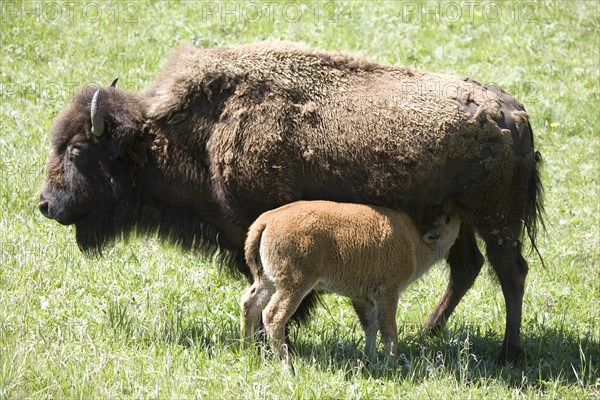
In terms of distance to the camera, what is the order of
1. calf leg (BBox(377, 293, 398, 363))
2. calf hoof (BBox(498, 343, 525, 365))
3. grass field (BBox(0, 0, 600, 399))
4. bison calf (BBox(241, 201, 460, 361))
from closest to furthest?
grass field (BBox(0, 0, 600, 399)) → bison calf (BBox(241, 201, 460, 361)) → calf leg (BBox(377, 293, 398, 363)) → calf hoof (BBox(498, 343, 525, 365))

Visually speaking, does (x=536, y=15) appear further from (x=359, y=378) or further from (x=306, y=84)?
(x=359, y=378)

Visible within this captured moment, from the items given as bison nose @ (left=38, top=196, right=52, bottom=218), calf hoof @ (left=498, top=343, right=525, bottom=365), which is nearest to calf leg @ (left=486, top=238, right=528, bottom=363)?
calf hoof @ (left=498, top=343, right=525, bottom=365)

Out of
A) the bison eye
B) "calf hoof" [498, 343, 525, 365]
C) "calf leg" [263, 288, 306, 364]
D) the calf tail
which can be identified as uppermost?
the bison eye

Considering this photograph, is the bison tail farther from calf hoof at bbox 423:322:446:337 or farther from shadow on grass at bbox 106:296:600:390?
calf hoof at bbox 423:322:446:337

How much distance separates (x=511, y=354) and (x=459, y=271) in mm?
949

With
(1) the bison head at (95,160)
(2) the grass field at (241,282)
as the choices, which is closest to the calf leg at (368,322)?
(2) the grass field at (241,282)

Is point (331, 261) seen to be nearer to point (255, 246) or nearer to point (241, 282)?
point (255, 246)

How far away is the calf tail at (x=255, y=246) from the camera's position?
6438 mm

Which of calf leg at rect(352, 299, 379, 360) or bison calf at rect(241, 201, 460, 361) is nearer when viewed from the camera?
bison calf at rect(241, 201, 460, 361)

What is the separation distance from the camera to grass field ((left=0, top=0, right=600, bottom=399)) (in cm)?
617

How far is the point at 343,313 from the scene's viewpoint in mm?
7980

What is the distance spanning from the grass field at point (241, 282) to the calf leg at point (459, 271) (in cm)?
22

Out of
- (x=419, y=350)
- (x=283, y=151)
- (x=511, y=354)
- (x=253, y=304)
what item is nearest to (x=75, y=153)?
(x=283, y=151)

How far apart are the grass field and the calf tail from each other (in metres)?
0.61
